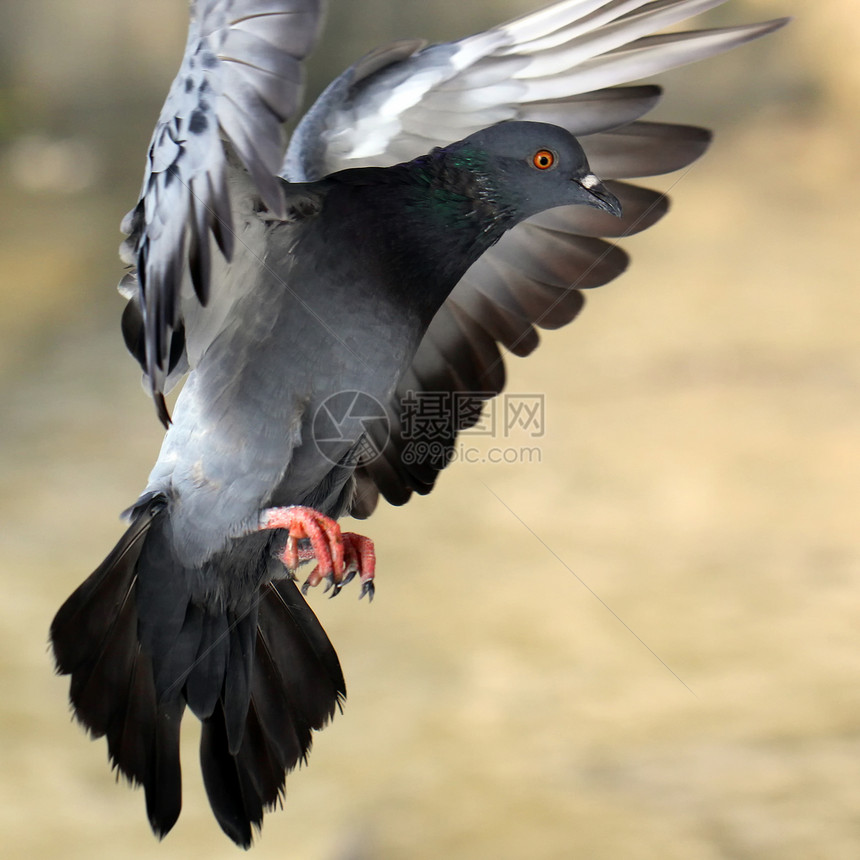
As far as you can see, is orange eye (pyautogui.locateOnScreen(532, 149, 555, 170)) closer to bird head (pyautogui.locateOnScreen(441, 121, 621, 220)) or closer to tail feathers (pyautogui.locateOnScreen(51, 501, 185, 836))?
bird head (pyautogui.locateOnScreen(441, 121, 621, 220))

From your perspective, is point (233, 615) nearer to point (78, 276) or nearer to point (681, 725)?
point (681, 725)

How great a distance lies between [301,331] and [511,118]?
1.39 ft

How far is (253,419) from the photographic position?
1394 mm

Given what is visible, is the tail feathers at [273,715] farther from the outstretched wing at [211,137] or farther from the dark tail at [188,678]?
the outstretched wing at [211,137]

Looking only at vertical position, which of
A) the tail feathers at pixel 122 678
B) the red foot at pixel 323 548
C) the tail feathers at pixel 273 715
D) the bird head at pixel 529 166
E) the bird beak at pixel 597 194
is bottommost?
the tail feathers at pixel 273 715

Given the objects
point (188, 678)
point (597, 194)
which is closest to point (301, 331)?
point (597, 194)

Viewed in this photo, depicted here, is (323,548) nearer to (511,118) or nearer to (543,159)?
(543,159)

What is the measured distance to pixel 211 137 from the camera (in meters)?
1.08

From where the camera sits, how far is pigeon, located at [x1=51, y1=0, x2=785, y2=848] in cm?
135

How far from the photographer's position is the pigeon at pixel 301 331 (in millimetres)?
1354

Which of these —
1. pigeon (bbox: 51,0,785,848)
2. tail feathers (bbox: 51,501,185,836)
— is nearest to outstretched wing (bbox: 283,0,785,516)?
pigeon (bbox: 51,0,785,848)

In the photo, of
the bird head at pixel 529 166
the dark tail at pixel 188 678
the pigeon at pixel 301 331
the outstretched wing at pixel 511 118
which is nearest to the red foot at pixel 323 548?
the pigeon at pixel 301 331

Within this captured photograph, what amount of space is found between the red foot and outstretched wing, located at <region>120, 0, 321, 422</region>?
0.89ft

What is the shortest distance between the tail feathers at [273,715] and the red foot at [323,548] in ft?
0.57
